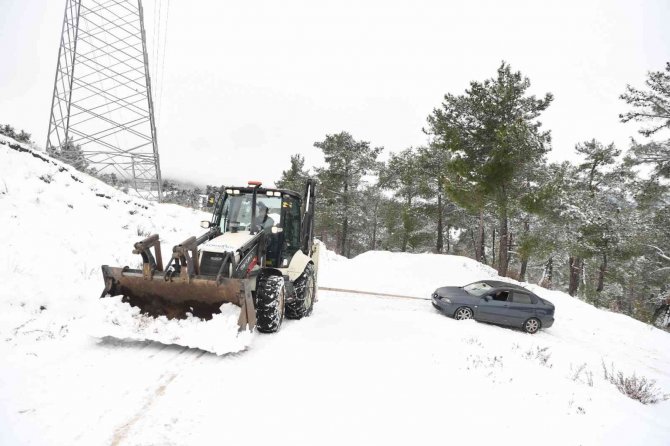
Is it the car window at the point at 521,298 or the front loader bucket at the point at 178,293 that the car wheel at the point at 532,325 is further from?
the front loader bucket at the point at 178,293

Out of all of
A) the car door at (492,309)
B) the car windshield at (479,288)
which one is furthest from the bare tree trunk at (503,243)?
the car door at (492,309)

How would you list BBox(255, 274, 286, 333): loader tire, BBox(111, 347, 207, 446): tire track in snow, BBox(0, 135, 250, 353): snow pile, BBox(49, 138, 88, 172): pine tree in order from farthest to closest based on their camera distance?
1. BBox(49, 138, 88, 172): pine tree
2. BBox(255, 274, 286, 333): loader tire
3. BBox(0, 135, 250, 353): snow pile
4. BBox(111, 347, 207, 446): tire track in snow

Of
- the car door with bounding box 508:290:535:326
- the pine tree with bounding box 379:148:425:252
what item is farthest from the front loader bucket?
the pine tree with bounding box 379:148:425:252

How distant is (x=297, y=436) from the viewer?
10.6 feet

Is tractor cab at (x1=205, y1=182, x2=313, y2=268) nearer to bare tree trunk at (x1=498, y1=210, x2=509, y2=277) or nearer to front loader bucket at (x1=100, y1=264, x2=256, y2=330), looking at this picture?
front loader bucket at (x1=100, y1=264, x2=256, y2=330)

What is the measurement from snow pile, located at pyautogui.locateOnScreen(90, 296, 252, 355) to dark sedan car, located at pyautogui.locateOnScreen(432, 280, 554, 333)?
8297 mm

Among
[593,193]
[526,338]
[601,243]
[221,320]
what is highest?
[593,193]

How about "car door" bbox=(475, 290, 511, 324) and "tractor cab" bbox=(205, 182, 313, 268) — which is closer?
"tractor cab" bbox=(205, 182, 313, 268)

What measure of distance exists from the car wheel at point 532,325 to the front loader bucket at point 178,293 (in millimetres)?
10010

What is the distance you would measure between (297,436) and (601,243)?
2360 cm

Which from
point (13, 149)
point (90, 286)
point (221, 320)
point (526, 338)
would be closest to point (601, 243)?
point (526, 338)

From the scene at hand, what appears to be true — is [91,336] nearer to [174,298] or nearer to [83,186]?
[174,298]

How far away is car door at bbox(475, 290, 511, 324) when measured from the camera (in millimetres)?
11055

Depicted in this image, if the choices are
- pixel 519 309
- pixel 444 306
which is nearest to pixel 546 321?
pixel 519 309
